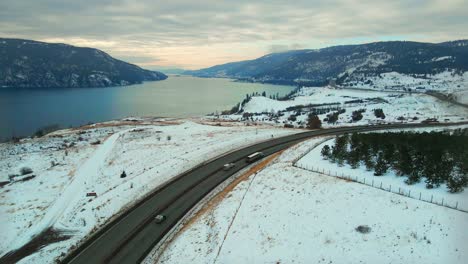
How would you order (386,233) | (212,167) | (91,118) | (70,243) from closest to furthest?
(386,233) → (70,243) → (212,167) → (91,118)

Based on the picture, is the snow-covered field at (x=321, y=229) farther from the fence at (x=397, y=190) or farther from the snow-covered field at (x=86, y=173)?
the snow-covered field at (x=86, y=173)

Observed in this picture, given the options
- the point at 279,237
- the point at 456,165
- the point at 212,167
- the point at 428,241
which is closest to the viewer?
the point at 428,241

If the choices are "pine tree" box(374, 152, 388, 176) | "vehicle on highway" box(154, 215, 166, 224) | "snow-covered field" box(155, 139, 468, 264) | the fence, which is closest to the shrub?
"vehicle on highway" box(154, 215, 166, 224)

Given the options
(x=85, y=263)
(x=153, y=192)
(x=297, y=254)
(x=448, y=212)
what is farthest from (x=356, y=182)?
(x=85, y=263)

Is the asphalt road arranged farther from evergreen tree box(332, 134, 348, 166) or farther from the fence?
the fence

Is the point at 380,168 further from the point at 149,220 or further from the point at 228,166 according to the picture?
the point at 149,220

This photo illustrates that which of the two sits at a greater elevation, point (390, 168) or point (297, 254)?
point (390, 168)

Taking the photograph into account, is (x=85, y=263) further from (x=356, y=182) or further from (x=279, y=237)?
(x=356, y=182)
